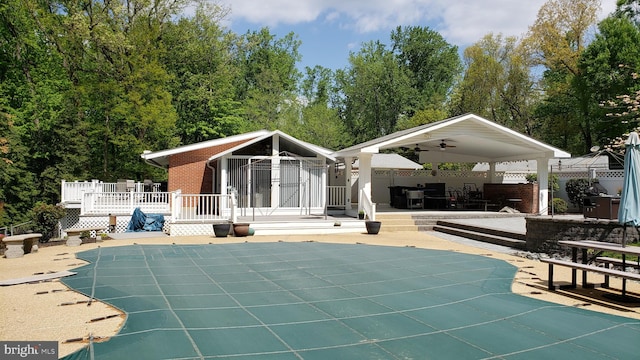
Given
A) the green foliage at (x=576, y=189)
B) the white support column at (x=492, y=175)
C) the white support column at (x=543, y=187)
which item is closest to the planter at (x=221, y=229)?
the white support column at (x=543, y=187)

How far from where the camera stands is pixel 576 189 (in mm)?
20250

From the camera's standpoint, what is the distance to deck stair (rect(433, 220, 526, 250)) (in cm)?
1215

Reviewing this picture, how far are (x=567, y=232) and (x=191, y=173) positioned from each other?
1464 centimetres

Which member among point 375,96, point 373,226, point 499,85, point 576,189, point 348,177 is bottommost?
point 373,226

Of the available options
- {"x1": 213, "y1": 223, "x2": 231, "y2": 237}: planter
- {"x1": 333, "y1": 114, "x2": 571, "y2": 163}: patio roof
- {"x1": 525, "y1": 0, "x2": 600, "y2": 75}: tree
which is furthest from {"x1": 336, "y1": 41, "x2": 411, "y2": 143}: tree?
{"x1": 213, "y1": 223, "x2": 231, "y2": 237}: planter

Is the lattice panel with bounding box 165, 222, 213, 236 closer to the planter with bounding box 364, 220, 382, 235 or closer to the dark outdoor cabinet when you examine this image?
the planter with bounding box 364, 220, 382, 235

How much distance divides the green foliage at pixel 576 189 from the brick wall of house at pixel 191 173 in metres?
16.4

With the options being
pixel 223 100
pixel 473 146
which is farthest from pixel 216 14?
pixel 473 146

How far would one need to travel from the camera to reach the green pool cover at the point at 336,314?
447 centimetres

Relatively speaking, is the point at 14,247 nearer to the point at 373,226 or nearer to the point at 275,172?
the point at 275,172

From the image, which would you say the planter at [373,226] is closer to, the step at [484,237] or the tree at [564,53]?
the step at [484,237]

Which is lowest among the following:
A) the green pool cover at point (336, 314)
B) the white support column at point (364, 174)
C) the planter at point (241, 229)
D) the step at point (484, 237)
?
the green pool cover at point (336, 314)

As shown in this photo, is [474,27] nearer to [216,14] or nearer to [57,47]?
[216,14]

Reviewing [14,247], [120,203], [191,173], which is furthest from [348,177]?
[14,247]
